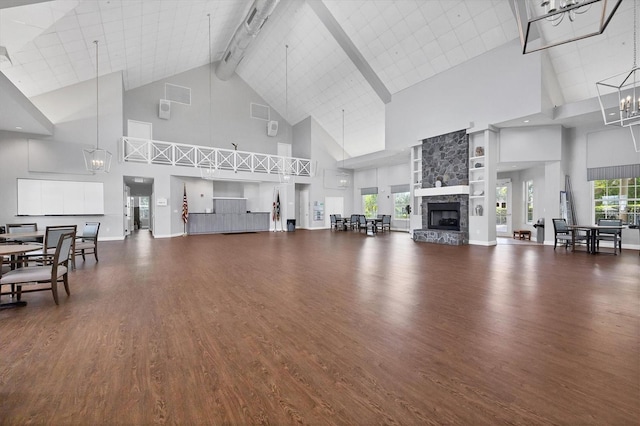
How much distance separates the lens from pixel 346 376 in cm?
180

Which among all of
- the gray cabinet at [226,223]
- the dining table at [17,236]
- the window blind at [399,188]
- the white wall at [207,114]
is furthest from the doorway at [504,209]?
the dining table at [17,236]

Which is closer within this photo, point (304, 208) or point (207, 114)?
point (207, 114)

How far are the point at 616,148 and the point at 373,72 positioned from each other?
24.5 feet

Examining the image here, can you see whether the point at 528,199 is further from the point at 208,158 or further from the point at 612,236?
the point at 208,158

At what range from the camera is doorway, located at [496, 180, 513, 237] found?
36.4 ft

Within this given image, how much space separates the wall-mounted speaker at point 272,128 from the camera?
48.9 ft

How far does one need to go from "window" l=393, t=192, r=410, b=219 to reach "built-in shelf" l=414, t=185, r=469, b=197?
11.6ft

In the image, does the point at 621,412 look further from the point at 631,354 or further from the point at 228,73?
the point at 228,73

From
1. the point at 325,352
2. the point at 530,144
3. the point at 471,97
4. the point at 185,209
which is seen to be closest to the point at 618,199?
the point at 530,144

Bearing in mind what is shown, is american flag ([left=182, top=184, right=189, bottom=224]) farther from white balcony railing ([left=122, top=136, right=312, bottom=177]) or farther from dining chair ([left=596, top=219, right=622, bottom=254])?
dining chair ([left=596, top=219, right=622, bottom=254])

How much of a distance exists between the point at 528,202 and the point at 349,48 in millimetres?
8476

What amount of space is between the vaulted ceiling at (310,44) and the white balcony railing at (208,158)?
2513 millimetres

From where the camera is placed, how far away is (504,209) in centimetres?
1131

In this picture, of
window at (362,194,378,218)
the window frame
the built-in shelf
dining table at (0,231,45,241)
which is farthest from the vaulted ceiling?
the built-in shelf
